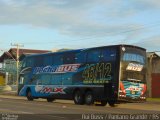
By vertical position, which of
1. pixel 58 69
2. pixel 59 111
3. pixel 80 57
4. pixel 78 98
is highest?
pixel 80 57

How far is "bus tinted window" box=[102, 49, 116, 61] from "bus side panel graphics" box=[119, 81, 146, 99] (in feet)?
5.75

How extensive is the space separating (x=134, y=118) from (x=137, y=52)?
1223 centimetres

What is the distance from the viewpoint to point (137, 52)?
3053 cm

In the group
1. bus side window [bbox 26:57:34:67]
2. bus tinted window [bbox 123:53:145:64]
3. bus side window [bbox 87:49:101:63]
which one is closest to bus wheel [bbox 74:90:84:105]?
bus side window [bbox 87:49:101:63]

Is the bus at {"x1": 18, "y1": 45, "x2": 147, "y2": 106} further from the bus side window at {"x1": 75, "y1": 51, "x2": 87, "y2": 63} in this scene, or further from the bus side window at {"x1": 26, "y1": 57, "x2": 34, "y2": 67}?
the bus side window at {"x1": 26, "y1": 57, "x2": 34, "y2": 67}

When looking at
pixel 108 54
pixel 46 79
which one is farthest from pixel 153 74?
pixel 108 54

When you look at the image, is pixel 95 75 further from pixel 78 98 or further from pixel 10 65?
pixel 10 65

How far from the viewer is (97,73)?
31.0 m

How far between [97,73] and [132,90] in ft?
8.61

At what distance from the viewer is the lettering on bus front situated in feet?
98.2

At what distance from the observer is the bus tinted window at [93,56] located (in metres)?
30.9

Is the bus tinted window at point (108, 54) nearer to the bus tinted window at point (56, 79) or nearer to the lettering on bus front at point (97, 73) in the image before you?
the lettering on bus front at point (97, 73)

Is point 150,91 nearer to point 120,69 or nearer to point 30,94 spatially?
point 30,94

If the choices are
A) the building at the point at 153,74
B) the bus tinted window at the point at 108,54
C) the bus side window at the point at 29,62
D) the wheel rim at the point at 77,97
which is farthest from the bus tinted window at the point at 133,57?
the building at the point at 153,74
